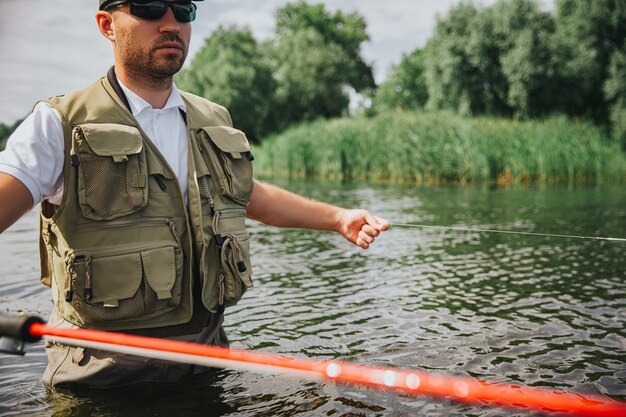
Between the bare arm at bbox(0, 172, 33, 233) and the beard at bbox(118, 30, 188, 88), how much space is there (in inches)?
31.4

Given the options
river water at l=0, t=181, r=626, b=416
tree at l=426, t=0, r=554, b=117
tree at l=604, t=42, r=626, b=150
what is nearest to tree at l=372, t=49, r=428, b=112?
tree at l=426, t=0, r=554, b=117

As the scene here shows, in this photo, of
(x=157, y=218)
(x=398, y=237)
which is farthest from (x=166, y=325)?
(x=398, y=237)

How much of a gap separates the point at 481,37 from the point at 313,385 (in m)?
38.8

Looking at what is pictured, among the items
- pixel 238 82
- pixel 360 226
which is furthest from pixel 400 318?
pixel 238 82

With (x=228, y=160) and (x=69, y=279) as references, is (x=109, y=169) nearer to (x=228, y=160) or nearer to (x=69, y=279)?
(x=69, y=279)

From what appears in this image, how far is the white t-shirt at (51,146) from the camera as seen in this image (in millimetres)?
2721

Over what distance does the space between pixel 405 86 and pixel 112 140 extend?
7067 cm

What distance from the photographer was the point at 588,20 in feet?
122

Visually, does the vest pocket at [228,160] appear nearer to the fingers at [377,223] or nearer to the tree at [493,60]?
the fingers at [377,223]

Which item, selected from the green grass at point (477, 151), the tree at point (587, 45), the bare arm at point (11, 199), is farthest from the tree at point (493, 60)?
the bare arm at point (11, 199)

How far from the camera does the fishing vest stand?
2.91 metres

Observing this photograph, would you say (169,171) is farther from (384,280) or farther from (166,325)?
(384,280)

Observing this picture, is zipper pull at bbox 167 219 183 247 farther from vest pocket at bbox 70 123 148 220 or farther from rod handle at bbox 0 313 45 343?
rod handle at bbox 0 313 45 343

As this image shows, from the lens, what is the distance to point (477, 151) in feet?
71.7
